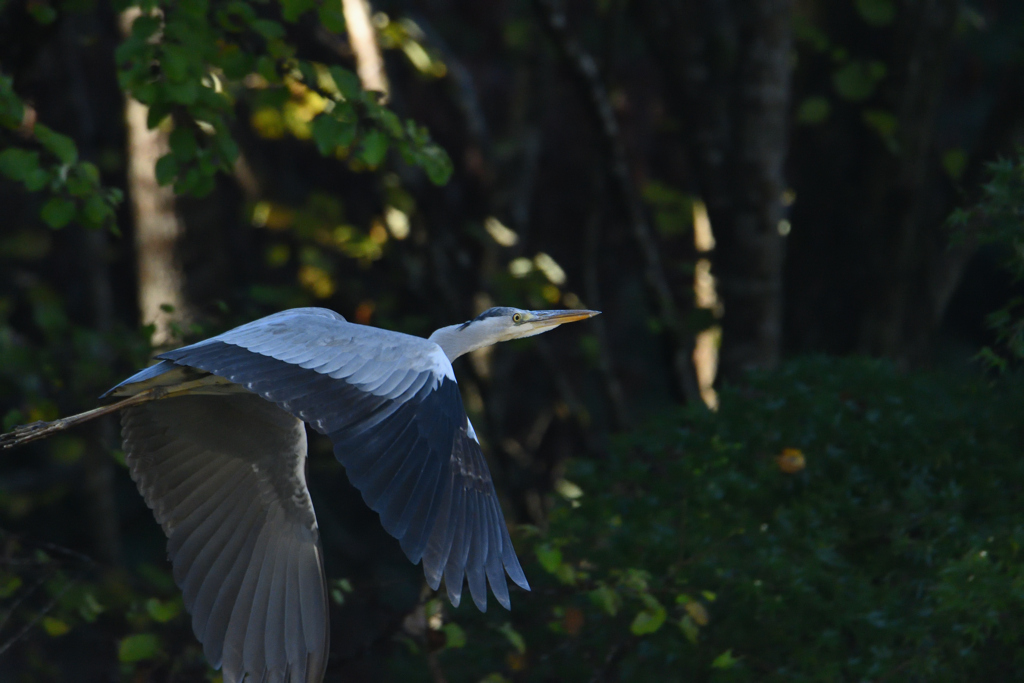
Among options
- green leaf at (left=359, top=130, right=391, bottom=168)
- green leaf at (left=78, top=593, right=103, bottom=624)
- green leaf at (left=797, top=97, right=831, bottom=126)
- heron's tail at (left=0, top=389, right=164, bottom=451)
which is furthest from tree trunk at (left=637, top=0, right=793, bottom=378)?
green leaf at (left=78, top=593, right=103, bottom=624)

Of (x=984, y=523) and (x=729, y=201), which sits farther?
(x=729, y=201)

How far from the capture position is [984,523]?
4.00m

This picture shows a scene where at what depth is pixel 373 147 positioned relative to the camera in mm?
4477

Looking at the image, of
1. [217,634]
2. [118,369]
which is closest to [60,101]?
[118,369]

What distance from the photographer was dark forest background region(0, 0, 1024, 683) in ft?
13.5

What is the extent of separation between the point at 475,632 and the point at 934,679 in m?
1.73

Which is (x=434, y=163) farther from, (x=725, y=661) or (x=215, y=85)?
(x=725, y=661)

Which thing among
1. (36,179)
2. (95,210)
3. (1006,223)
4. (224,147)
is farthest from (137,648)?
(1006,223)

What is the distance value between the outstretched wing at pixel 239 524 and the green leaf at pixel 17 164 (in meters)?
0.99

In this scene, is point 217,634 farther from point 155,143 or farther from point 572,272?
point 572,272

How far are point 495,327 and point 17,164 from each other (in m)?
2.01

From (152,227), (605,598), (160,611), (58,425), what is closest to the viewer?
(605,598)

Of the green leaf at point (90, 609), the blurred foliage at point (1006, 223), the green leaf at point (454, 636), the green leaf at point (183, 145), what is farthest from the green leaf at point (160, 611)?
the blurred foliage at point (1006, 223)

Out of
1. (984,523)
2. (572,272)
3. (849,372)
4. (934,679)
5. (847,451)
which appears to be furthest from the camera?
(572,272)
